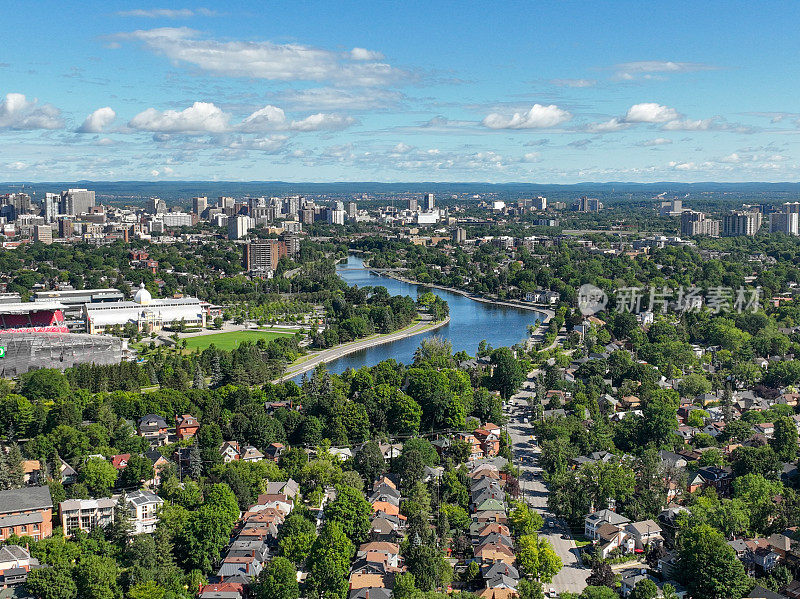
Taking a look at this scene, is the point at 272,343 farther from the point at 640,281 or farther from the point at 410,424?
the point at 640,281

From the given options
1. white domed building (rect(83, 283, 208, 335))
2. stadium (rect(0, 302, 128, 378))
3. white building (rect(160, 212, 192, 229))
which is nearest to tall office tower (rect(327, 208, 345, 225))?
white building (rect(160, 212, 192, 229))

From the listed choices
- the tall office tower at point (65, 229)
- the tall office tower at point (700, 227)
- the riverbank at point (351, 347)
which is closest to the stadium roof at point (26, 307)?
the riverbank at point (351, 347)

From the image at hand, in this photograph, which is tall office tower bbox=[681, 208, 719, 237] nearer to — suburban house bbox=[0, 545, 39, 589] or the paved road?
the paved road

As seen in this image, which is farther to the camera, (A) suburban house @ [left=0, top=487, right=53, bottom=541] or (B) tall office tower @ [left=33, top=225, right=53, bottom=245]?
(B) tall office tower @ [left=33, top=225, right=53, bottom=245]

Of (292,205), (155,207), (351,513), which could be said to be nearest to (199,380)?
(351,513)

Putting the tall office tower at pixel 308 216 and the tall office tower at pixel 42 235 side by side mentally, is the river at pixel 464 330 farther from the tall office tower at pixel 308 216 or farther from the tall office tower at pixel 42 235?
the tall office tower at pixel 308 216

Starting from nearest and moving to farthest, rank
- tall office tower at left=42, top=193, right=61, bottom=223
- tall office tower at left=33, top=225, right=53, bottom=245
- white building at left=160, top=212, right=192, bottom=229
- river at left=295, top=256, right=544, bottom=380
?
river at left=295, top=256, right=544, bottom=380 < tall office tower at left=33, top=225, right=53, bottom=245 < white building at left=160, top=212, right=192, bottom=229 < tall office tower at left=42, top=193, right=61, bottom=223

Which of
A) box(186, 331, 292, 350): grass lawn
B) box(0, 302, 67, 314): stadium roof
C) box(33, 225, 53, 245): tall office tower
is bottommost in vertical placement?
box(186, 331, 292, 350): grass lawn
